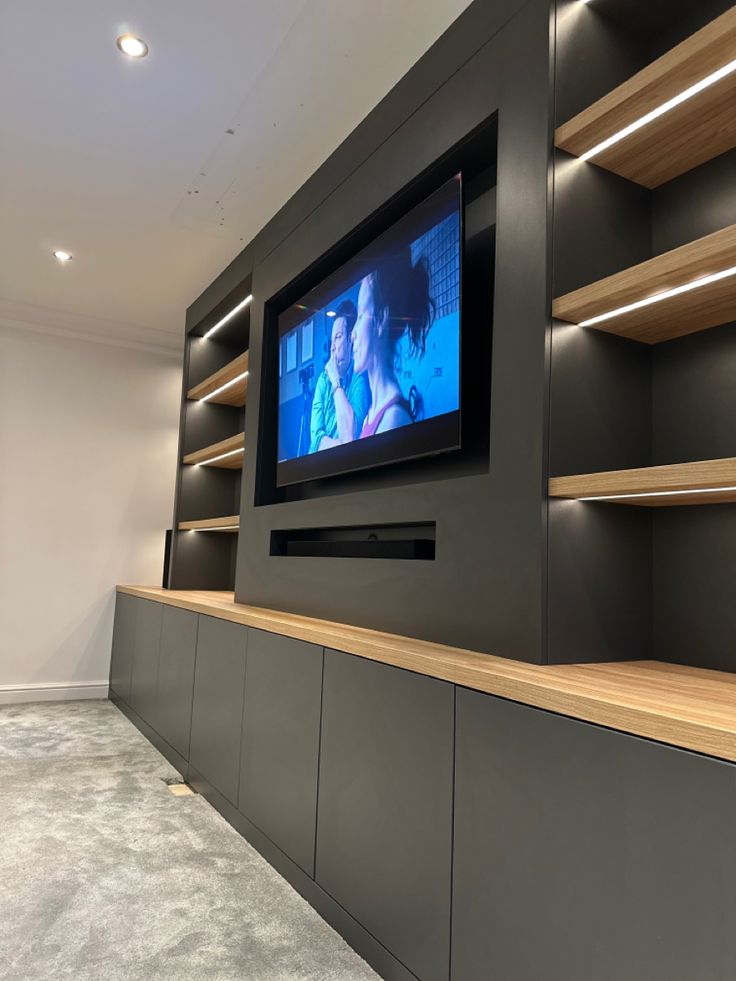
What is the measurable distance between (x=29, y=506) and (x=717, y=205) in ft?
14.5

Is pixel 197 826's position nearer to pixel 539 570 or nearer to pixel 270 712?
pixel 270 712

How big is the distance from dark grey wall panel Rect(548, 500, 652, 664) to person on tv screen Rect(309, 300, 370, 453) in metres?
1.06

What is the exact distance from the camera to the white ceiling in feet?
6.98

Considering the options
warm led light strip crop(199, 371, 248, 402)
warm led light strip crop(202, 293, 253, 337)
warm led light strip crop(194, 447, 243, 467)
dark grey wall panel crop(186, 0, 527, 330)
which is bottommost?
warm led light strip crop(194, 447, 243, 467)

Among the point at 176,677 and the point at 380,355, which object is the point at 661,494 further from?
the point at 176,677

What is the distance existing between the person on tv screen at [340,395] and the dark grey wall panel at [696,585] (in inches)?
45.5

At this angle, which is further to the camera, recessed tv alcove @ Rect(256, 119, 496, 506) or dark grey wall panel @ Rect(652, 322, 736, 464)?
recessed tv alcove @ Rect(256, 119, 496, 506)

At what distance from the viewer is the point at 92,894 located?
6.04ft

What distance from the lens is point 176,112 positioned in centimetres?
258

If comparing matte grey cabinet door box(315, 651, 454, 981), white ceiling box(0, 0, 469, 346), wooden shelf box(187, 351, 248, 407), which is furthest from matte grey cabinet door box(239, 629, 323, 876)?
white ceiling box(0, 0, 469, 346)

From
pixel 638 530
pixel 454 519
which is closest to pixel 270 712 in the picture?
pixel 454 519

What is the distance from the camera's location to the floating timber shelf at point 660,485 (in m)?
1.17

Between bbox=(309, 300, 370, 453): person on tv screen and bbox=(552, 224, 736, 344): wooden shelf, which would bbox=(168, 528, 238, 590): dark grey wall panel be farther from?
bbox=(552, 224, 736, 344): wooden shelf

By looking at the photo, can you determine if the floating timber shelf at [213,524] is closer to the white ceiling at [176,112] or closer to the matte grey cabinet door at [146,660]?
the matte grey cabinet door at [146,660]
